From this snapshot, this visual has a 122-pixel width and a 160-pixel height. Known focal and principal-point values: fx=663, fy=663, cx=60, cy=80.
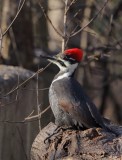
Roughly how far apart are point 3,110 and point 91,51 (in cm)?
413

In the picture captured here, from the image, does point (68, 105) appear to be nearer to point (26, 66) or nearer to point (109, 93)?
point (26, 66)

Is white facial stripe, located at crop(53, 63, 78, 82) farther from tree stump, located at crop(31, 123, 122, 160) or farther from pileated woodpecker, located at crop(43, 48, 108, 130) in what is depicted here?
tree stump, located at crop(31, 123, 122, 160)

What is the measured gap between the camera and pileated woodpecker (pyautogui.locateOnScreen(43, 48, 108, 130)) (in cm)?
700

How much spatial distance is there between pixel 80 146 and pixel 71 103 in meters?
0.84

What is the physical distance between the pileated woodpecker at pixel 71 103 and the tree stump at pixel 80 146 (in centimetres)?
34

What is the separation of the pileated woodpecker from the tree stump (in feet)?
1.13

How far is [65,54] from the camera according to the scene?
7.38 meters

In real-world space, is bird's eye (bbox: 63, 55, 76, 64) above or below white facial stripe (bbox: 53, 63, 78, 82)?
above

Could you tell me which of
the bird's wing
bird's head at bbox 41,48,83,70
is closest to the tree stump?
the bird's wing

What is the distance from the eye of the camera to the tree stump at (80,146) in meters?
6.25

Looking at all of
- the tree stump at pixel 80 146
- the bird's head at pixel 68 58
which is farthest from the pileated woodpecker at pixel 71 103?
the tree stump at pixel 80 146

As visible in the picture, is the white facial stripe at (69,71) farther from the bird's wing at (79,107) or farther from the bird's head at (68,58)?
the bird's wing at (79,107)

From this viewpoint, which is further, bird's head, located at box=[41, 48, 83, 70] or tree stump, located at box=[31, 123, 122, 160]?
bird's head, located at box=[41, 48, 83, 70]

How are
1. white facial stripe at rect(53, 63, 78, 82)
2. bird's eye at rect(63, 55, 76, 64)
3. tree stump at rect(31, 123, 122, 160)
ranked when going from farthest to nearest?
white facial stripe at rect(53, 63, 78, 82) → bird's eye at rect(63, 55, 76, 64) → tree stump at rect(31, 123, 122, 160)
